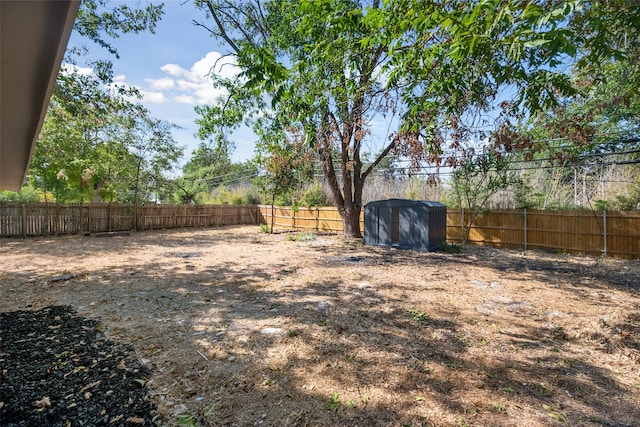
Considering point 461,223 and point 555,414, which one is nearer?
point 555,414

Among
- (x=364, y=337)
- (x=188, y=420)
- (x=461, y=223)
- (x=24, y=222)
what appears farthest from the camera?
(x=461, y=223)

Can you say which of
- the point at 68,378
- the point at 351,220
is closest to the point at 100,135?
the point at 351,220

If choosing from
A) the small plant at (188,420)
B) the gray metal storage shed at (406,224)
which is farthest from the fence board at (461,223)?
the small plant at (188,420)

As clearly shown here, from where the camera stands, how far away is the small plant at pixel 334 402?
214 cm

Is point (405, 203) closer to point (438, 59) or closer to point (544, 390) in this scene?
point (438, 59)

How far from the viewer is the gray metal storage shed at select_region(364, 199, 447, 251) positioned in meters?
9.56

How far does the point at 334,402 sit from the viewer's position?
7.23 ft

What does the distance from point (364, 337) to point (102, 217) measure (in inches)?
547

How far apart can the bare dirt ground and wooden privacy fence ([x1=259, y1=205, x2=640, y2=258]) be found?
2.47 meters

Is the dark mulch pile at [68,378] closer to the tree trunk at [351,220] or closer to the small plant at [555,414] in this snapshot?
the small plant at [555,414]

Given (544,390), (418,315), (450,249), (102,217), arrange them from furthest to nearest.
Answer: (102,217)
(450,249)
(418,315)
(544,390)

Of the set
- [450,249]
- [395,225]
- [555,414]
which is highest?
[395,225]

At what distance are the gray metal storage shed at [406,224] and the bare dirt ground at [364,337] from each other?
263 cm

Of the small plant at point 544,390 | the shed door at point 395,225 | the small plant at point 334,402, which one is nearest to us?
the small plant at point 334,402
